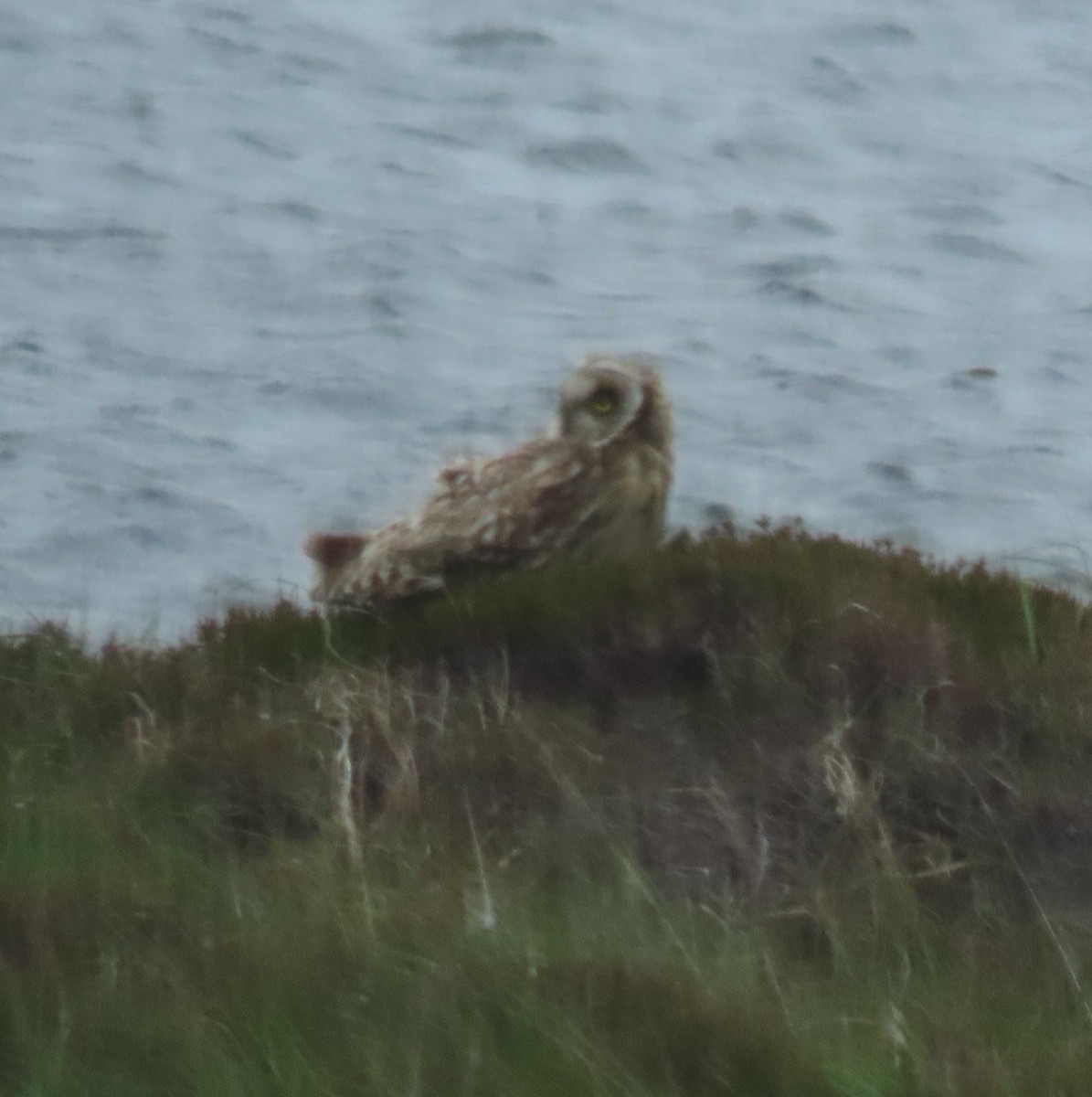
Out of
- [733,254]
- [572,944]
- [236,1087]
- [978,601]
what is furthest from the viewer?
[733,254]

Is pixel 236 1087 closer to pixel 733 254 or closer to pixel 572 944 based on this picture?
pixel 572 944

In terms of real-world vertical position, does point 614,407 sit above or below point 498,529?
above

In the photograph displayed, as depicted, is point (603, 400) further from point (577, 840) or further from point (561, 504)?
point (577, 840)

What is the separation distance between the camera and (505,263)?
21.0m

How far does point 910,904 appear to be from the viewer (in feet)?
22.0

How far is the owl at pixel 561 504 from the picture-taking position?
853 cm

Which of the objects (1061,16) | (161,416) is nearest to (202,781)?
(161,416)

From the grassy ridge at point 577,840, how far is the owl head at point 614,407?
16.5 inches

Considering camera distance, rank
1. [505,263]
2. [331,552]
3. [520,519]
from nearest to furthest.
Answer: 1. [520,519]
2. [331,552]
3. [505,263]

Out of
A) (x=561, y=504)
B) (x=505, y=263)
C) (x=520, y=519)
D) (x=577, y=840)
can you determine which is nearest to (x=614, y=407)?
(x=561, y=504)

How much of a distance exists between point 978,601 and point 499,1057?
376cm

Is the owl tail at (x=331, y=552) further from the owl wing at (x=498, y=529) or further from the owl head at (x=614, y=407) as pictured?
the owl head at (x=614, y=407)

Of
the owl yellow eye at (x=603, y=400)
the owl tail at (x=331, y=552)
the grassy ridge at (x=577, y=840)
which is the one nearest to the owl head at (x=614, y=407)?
the owl yellow eye at (x=603, y=400)

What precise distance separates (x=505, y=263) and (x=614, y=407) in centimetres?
1236
